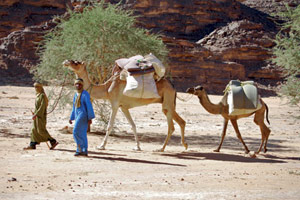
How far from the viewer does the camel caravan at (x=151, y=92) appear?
35.7 feet

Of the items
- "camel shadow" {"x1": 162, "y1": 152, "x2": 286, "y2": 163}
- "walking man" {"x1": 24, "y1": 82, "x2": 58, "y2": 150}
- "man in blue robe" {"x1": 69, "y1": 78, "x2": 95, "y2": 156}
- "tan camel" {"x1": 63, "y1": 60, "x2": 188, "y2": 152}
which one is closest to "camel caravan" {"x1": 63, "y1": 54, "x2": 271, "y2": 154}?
"tan camel" {"x1": 63, "y1": 60, "x2": 188, "y2": 152}

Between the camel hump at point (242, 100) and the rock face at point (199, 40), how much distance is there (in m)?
32.5

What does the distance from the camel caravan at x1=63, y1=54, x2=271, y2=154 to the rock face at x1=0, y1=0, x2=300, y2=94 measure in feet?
104

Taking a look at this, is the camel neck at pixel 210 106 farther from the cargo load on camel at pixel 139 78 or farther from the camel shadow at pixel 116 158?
the camel shadow at pixel 116 158

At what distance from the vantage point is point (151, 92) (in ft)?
36.1

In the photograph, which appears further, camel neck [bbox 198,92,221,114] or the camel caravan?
camel neck [bbox 198,92,221,114]

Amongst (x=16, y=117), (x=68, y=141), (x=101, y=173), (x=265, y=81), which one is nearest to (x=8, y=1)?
(x=265, y=81)

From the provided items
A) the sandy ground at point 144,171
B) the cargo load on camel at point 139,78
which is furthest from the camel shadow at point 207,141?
the cargo load on camel at point 139,78

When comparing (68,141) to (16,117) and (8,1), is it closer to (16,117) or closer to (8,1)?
(16,117)

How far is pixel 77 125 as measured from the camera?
369 inches

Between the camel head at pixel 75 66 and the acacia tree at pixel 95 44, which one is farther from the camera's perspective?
the acacia tree at pixel 95 44

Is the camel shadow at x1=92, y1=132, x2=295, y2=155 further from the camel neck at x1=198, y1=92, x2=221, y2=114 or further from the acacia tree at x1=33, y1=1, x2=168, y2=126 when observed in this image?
the acacia tree at x1=33, y1=1, x2=168, y2=126

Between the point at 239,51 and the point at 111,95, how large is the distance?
159 feet

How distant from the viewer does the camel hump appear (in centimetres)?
1080
